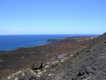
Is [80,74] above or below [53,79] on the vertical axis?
above

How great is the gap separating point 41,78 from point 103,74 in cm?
463

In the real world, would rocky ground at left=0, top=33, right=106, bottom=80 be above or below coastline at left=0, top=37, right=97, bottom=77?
above

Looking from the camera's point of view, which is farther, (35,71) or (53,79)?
(35,71)

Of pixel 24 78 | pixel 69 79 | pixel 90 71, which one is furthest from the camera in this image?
pixel 24 78

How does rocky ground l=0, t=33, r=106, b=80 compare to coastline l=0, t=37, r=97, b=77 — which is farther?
coastline l=0, t=37, r=97, b=77

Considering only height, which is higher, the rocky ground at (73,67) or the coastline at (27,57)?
the rocky ground at (73,67)

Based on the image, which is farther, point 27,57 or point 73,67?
point 27,57

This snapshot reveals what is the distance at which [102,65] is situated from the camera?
230 inches

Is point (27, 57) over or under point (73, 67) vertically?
under

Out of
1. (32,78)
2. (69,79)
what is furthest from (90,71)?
A: (32,78)

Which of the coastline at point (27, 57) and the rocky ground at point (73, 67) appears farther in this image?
the coastline at point (27, 57)

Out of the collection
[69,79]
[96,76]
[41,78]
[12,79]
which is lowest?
[12,79]

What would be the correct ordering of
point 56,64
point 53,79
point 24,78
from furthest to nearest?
point 56,64
point 24,78
point 53,79

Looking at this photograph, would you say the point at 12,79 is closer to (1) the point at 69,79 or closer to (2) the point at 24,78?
(2) the point at 24,78
